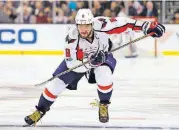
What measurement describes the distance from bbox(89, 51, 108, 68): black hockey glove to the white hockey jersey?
4 cm

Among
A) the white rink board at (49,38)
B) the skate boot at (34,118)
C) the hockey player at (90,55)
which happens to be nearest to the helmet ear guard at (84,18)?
the hockey player at (90,55)

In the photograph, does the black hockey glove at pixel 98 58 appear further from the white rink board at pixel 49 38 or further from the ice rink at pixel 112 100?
the white rink board at pixel 49 38

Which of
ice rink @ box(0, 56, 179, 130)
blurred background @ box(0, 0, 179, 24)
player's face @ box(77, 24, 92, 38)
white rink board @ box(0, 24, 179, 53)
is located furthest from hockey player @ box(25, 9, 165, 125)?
blurred background @ box(0, 0, 179, 24)

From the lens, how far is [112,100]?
21.2ft

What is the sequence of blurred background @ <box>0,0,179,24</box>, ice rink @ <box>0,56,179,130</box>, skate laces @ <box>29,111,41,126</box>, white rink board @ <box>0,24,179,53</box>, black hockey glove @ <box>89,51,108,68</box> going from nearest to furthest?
black hockey glove @ <box>89,51,108,68</box> < skate laces @ <box>29,111,41,126</box> < ice rink @ <box>0,56,179,130</box> < white rink board @ <box>0,24,179,53</box> < blurred background @ <box>0,0,179,24</box>

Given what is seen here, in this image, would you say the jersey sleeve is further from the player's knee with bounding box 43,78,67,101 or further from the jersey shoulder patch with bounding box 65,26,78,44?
the player's knee with bounding box 43,78,67,101

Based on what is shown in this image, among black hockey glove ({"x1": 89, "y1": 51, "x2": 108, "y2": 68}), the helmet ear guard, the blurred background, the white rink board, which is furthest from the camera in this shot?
the blurred background

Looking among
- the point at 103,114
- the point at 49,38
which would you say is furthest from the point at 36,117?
the point at 49,38

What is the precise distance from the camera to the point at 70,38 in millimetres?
4762

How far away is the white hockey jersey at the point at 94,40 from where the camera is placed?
477 centimetres

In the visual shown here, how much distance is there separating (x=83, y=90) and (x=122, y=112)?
1530mm

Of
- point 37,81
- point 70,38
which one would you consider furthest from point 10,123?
point 37,81

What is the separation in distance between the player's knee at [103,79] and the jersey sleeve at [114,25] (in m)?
0.29

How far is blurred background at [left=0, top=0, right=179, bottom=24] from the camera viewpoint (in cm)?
1141
